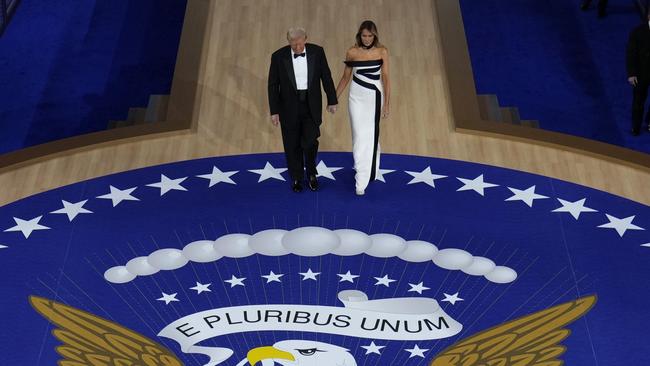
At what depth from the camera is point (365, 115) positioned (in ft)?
30.3

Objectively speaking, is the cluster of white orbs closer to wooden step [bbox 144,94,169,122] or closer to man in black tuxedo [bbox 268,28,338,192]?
man in black tuxedo [bbox 268,28,338,192]

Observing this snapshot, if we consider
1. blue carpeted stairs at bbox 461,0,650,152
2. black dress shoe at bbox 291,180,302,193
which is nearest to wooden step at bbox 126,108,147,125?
black dress shoe at bbox 291,180,302,193

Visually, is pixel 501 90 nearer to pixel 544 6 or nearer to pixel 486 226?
pixel 544 6

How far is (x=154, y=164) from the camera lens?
999 cm

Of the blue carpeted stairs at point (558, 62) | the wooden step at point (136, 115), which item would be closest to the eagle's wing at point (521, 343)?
the blue carpeted stairs at point (558, 62)

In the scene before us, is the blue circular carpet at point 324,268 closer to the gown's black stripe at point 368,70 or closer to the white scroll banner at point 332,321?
the white scroll banner at point 332,321

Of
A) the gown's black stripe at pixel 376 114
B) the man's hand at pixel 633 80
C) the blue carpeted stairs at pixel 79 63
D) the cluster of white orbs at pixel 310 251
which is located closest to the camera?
the cluster of white orbs at pixel 310 251

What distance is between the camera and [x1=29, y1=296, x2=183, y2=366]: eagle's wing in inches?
309

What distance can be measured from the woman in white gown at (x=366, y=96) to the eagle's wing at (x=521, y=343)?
1.81 meters

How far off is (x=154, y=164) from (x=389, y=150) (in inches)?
72.3

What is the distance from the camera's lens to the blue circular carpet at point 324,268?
8000 mm

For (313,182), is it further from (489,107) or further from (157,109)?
(489,107)

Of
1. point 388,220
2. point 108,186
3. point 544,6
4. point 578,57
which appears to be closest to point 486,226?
point 388,220

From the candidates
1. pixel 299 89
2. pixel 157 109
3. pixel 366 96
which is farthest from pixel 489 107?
pixel 157 109
